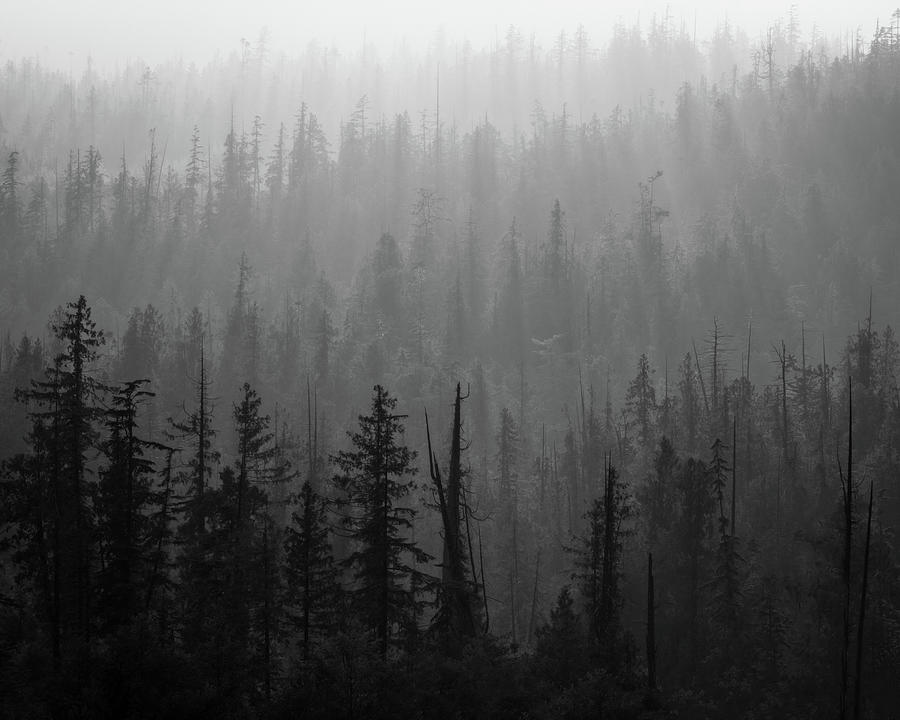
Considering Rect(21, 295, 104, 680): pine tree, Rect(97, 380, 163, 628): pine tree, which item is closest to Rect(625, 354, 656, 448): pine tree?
Rect(97, 380, 163, 628): pine tree

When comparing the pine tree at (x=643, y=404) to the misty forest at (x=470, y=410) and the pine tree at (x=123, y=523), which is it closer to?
the misty forest at (x=470, y=410)

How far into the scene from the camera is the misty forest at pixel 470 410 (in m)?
24.8

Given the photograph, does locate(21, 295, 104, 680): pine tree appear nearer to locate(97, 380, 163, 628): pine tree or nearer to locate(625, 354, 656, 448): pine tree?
locate(97, 380, 163, 628): pine tree

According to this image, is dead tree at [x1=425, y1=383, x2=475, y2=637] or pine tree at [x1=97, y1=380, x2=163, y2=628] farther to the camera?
pine tree at [x1=97, y1=380, x2=163, y2=628]

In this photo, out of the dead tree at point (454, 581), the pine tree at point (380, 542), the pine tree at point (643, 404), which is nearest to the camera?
the dead tree at point (454, 581)

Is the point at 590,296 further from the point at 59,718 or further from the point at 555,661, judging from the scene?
the point at 59,718

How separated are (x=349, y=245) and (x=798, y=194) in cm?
7406

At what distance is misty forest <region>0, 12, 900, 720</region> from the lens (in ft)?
81.4

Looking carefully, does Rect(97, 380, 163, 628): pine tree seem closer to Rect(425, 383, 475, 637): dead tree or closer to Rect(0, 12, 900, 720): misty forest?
Rect(0, 12, 900, 720): misty forest

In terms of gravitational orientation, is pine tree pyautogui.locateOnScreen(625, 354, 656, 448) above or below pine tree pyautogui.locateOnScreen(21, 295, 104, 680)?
above

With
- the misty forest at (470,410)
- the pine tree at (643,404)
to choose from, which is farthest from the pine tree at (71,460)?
the pine tree at (643,404)

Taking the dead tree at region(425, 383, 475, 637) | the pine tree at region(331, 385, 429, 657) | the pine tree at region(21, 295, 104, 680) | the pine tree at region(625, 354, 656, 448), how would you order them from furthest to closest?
the pine tree at region(625, 354, 656, 448) < the pine tree at region(331, 385, 429, 657) < the pine tree at region(21, 295, 104, 680) < the dead tree at region(425, 383, 475, 637)

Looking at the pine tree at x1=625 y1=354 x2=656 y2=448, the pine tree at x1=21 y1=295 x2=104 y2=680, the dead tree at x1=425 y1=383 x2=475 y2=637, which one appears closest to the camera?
the dead tree at x1=425 y1=383 x2=475 y2=637

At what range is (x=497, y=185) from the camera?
474ft
